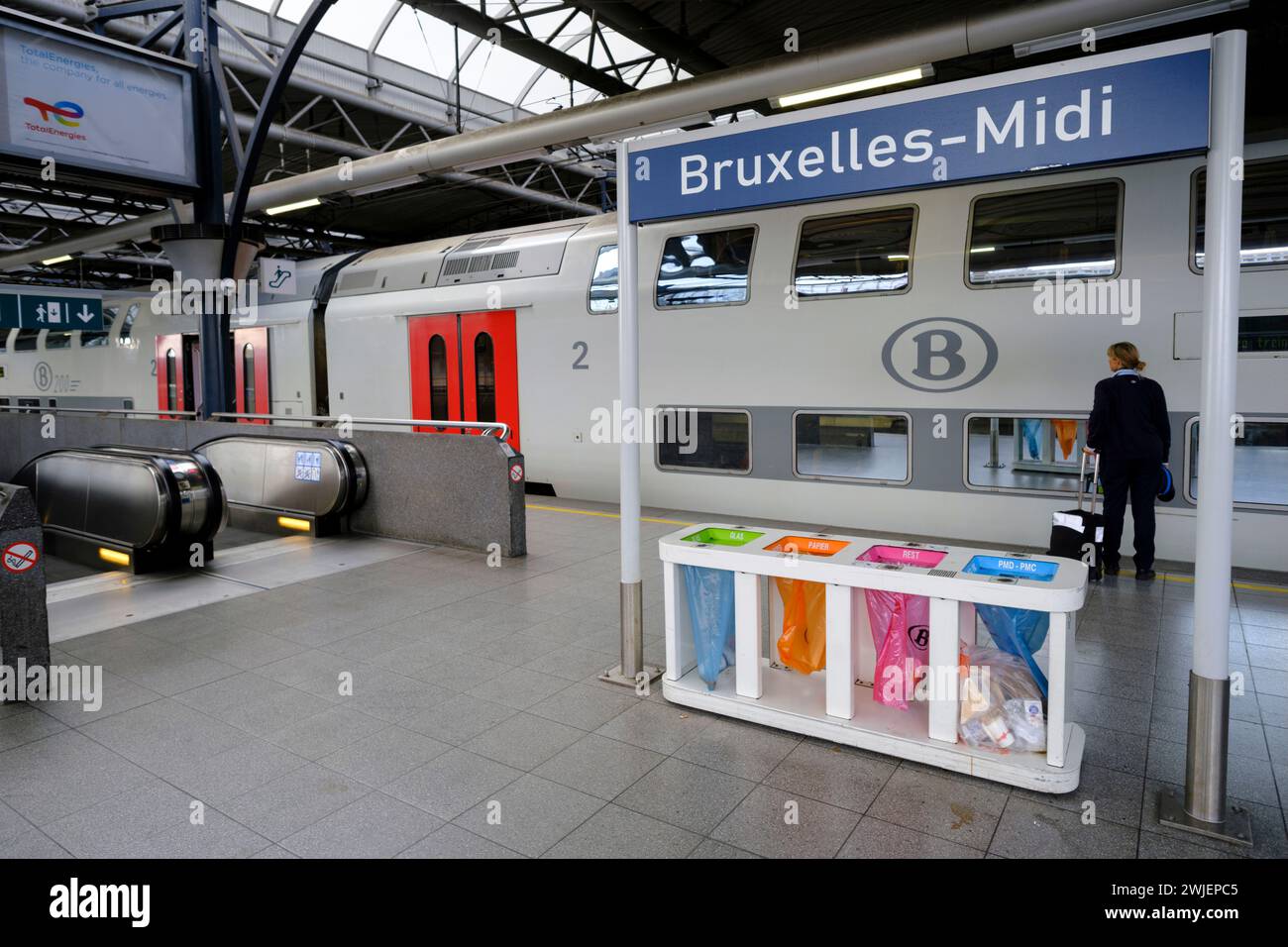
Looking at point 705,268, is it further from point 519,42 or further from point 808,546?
point 808,546

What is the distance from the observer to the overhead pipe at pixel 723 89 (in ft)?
23.2

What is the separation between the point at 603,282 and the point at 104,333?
→ 15.0 m

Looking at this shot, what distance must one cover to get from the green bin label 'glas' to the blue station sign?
176cm

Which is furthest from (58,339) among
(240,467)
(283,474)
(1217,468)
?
(1217,468)

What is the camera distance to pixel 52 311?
15969mm

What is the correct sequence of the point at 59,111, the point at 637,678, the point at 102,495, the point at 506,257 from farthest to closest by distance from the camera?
the point at 506,257, the point at 102,495, the point at 59,111, the point at 637,678

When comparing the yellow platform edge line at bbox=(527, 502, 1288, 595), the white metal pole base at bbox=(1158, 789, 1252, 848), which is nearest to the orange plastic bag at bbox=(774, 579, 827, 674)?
the white metal pole base at bbox=(1158, 789, 1252, 848)

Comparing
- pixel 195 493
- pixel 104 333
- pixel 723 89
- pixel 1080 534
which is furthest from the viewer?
pixel 104 333

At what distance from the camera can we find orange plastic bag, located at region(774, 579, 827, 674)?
437 cm

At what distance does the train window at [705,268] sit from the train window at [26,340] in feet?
68.3

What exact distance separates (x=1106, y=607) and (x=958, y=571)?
10.0 ft

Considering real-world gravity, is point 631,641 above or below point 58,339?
below

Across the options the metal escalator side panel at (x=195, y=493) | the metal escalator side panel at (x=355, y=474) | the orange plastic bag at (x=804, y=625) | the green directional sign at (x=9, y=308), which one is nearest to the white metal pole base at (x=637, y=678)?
the orange plastic bag at (x=804, y=625)
